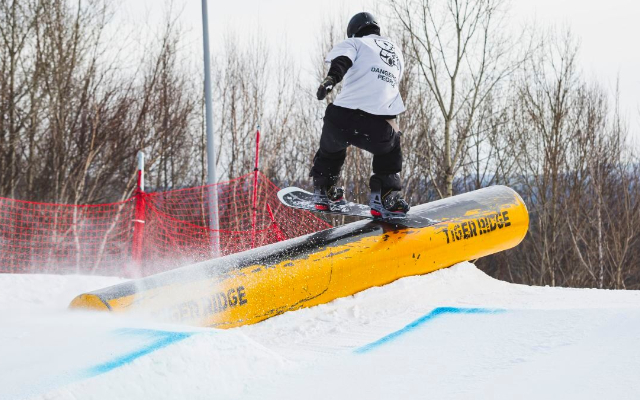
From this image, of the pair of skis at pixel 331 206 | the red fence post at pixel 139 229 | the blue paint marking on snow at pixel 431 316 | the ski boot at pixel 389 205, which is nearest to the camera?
the blue paint marking on snow at pixel 431 316

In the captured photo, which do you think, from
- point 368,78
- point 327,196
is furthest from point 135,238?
point 368,78

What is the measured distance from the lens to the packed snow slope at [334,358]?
235 centimetres

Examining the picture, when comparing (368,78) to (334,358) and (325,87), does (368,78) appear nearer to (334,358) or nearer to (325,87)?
(325,87)

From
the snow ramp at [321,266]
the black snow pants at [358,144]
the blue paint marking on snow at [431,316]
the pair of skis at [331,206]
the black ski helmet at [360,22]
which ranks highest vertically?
the black ski helmet at [360,22]

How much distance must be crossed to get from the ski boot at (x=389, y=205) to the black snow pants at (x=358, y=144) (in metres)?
0.06

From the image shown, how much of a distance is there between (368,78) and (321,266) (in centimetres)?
171

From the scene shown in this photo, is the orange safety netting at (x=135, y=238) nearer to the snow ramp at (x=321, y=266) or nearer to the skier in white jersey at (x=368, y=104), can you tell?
the snow ramp at (x=321, y=266)

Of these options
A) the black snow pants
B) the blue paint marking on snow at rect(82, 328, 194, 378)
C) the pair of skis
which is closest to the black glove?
the black snow pants

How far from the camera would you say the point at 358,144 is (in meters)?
4.80

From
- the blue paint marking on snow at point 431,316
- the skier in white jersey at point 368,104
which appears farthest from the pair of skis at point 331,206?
the blue paint marking on snow at point 431,316

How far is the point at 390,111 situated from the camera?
4.77 meters

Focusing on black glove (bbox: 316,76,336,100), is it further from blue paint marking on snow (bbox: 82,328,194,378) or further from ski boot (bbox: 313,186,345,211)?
blue paint marking on snow (bbox: 82,328,194,378)

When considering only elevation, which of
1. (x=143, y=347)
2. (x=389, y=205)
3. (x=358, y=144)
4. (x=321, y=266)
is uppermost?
(x=358, y=144)

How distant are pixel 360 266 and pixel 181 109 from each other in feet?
50.7
